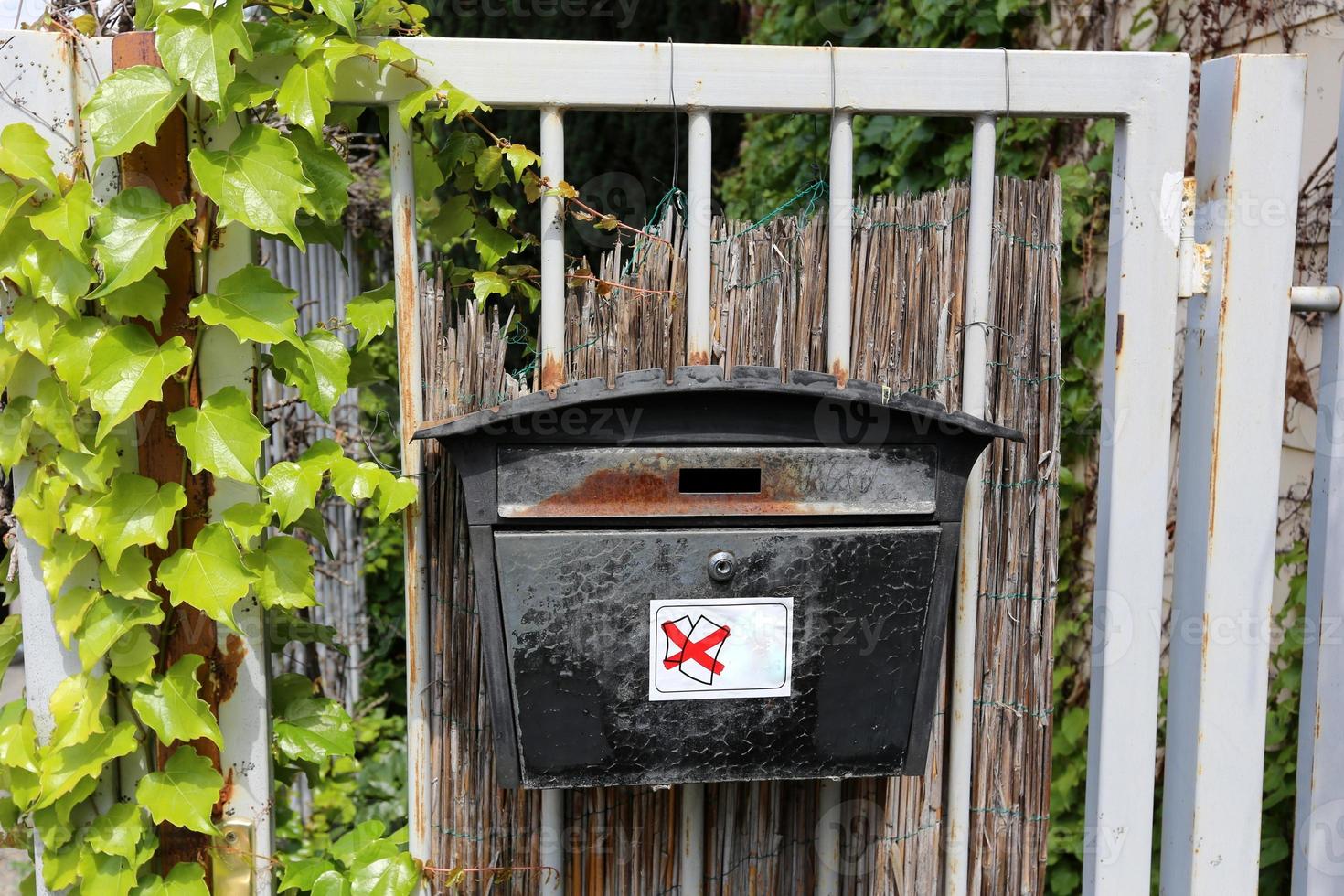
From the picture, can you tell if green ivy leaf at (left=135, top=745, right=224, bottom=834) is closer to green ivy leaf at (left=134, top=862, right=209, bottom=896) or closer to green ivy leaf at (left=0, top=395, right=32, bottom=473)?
green ivy leaf at (left=134, top=862, right=209, bottom=896)

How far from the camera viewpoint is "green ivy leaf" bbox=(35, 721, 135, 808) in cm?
160

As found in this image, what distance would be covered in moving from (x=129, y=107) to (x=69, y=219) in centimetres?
18

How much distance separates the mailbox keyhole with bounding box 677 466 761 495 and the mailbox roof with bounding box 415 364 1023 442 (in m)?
0.12

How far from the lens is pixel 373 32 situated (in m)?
1.63

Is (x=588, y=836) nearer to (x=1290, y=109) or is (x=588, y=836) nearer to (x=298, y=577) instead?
(x=298, y=577)

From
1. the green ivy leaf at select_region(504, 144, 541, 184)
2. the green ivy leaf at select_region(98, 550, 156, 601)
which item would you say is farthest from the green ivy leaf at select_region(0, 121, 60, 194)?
the green ivy leaf at select_region(504, 144, 541, 184)

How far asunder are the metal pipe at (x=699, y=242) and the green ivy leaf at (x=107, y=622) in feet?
2.96

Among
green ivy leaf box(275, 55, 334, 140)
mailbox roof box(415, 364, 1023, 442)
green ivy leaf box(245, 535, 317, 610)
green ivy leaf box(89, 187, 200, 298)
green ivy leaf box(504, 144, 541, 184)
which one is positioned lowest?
green ivy leaf box(245, 535, 317, 610)

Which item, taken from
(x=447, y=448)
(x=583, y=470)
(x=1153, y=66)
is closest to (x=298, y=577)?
(x=447, y=448)

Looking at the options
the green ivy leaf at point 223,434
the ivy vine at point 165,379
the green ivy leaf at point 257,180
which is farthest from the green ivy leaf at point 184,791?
the green ivy leaf at point 257,180

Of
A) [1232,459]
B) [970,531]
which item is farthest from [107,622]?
[1232,459]

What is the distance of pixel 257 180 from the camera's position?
4.92ft

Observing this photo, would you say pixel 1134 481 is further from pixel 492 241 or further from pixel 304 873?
pixel 304 873

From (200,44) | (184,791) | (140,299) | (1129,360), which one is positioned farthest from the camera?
(1129,360)
